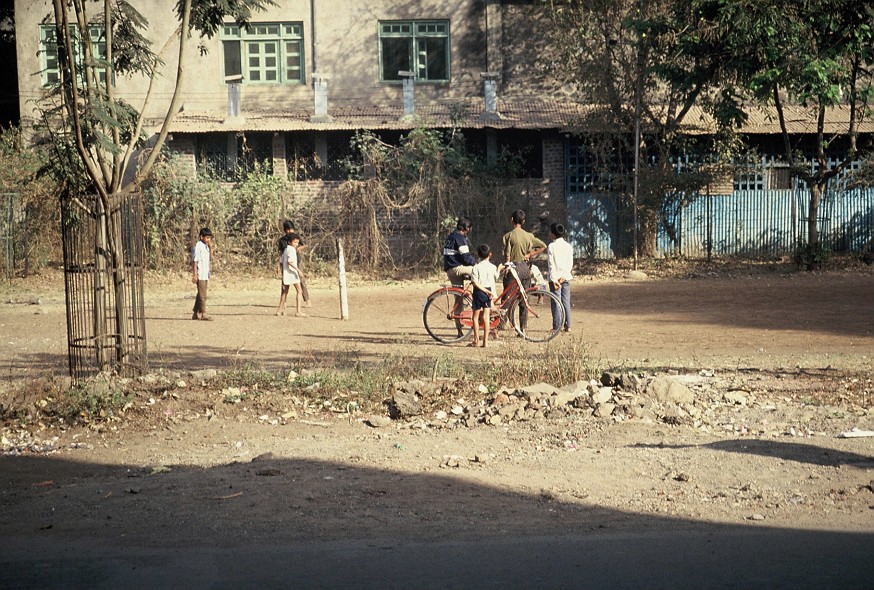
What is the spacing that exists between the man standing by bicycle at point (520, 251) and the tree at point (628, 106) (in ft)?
33.3

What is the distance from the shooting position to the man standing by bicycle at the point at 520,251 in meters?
13.6

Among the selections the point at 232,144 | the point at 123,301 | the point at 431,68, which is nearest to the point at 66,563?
the point at 123,301

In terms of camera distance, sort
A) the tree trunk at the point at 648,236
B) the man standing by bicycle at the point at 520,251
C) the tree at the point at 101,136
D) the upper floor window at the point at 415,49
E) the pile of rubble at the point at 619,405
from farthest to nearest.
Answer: the upper floor window at the point at 415,49 → the tree trunk at the point at 648,236 → the man standing by bicycle at the point at 520,251 → the tree at the point at 101,136 → the pile of rubble at the point at 619,405

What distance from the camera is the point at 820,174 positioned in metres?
22.4

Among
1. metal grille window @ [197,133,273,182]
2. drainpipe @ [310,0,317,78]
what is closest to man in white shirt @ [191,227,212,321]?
metal grille window @ [197,133,273,182]

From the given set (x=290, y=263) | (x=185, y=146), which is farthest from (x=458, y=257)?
(x=185, y=146)

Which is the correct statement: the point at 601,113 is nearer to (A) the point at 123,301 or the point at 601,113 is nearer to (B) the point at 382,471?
(A) the point at 123,301

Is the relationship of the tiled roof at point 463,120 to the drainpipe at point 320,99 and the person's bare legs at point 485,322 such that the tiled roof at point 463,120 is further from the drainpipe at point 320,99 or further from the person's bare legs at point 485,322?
the person's bare legs at point 485,322

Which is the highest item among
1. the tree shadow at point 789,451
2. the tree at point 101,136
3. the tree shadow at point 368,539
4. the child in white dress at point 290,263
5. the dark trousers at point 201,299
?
the tree at point 101,136

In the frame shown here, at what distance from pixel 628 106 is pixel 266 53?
11.4 metres

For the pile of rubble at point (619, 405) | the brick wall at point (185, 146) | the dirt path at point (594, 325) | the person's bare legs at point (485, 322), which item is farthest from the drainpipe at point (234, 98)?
the pile of rubble at point (619, 405)

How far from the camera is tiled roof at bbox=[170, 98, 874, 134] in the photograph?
24.9 m

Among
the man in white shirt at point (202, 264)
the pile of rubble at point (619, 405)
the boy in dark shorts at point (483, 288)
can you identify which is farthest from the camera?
the man in white shirt at point (202, 264)

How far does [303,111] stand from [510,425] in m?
20.9
